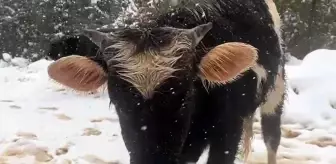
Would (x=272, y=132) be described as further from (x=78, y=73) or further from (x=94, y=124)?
(x=78, y=73)

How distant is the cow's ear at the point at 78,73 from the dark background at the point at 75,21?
25.5 feet

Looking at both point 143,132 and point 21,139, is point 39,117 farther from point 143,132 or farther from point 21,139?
point 143,132

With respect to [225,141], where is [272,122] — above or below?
below

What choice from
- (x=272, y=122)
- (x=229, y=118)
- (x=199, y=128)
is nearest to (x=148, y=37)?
(x=199, y=128)

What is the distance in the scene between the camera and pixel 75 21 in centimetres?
1141

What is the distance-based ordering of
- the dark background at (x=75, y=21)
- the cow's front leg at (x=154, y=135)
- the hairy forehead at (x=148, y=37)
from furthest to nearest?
the dark background at (x=75, y=21), the hairy forehead at (x=148, y=37), the cow's front leg at (x=154, y=135)

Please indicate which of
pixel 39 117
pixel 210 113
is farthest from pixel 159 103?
pixel 39 117

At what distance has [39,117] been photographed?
23.6ft

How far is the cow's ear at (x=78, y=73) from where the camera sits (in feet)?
10.1

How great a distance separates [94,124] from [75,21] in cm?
482

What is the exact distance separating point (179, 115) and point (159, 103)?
15 cm

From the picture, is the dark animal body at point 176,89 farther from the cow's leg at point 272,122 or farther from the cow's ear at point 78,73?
the cow's leg at point 272,122

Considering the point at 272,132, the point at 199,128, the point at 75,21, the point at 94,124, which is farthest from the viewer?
the point at 75,21

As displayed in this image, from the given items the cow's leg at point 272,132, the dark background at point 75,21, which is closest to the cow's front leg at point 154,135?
the cow's leg at point 272,132
